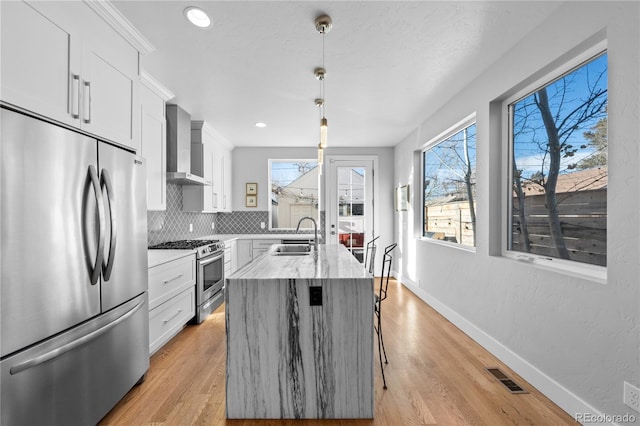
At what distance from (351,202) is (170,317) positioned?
12.4 feet

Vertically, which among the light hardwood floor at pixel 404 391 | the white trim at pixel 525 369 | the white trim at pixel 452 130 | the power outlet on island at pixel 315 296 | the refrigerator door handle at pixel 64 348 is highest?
the white trim at pixel 452 130

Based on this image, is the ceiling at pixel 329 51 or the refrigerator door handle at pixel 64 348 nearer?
the refrigerator door handle at pixel 64 348

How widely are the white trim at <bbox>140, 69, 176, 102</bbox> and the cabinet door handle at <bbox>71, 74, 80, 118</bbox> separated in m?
1.17

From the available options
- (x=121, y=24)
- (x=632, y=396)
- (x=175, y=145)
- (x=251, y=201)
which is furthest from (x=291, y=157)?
(x=632, y=396)

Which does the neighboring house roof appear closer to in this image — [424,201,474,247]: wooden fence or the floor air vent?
[424,201,474,247]: wooden fence

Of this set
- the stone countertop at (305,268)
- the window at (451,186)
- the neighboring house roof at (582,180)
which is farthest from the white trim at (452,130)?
the stone countertop at (305,268)

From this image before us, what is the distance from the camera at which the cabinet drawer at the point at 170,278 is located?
255cm

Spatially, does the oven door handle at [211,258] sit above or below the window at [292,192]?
below

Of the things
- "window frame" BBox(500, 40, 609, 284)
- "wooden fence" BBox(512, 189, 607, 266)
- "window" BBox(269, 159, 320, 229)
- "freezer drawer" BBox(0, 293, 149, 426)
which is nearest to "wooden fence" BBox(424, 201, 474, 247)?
"window frame" BBox(500, 40, 609, 284)

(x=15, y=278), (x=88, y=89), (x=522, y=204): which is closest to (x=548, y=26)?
(x=522, y=204)

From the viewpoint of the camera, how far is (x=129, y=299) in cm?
202

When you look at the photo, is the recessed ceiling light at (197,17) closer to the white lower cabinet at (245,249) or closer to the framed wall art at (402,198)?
the white lower cabinet at (245,249)

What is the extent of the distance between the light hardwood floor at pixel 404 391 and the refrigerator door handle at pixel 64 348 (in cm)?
57

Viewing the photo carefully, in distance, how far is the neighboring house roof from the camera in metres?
1.84
